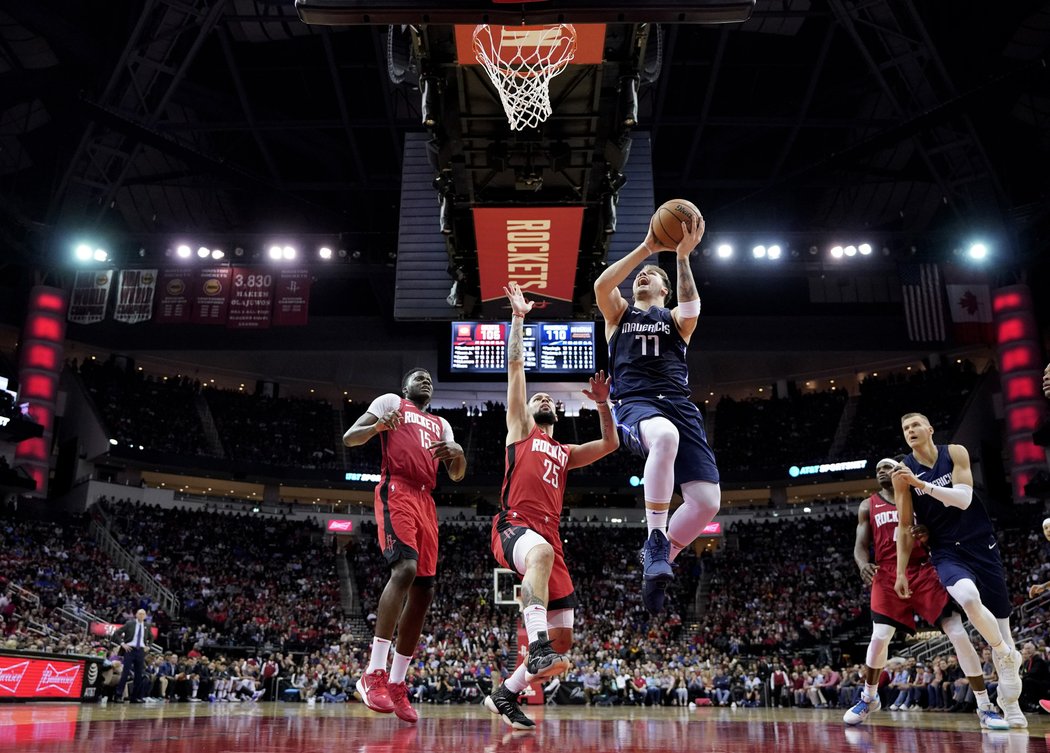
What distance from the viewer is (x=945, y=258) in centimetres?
2403

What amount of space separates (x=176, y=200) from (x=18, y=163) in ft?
18.5

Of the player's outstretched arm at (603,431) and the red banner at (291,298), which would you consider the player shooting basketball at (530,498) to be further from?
the red banner at (291,298)

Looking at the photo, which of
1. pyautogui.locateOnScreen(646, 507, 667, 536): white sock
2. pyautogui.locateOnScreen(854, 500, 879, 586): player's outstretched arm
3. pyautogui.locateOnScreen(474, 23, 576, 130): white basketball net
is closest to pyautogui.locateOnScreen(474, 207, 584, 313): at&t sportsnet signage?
pyautogui.locateOnScreen(474, 23, 576, 130): white basketball net

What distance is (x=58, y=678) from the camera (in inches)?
518

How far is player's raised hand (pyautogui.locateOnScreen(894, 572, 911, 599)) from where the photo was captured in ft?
22.9

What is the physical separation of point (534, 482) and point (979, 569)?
368cm

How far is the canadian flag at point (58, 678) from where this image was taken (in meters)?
12.8

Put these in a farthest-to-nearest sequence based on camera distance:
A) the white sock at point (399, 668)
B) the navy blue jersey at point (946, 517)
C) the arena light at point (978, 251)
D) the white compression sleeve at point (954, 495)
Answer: the arena light at point (978, 251)
the navy blue jersey at point (946, 517)
the white compression sleeve at point (954, 495)
the white sock at point (399, 668)

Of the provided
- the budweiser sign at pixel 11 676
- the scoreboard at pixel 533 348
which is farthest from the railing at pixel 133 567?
the budweiser sign at pixel 11 676

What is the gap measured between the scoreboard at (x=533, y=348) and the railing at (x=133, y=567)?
12255 millimetres

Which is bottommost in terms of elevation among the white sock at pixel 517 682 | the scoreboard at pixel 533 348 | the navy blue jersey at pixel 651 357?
the white sock at pixel 517 682

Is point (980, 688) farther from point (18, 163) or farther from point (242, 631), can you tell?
point (18, 163)

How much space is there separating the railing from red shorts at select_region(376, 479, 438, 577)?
21.9m

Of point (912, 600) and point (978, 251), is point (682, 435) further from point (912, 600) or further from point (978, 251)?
point (978, 251)
